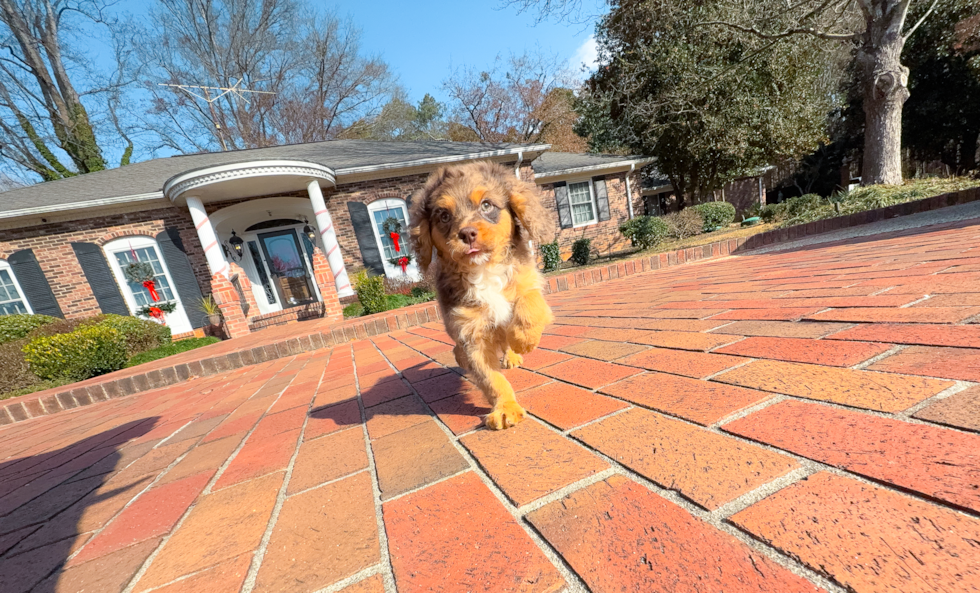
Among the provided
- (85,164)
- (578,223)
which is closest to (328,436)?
(578,223)

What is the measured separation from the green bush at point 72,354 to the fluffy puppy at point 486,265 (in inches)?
350

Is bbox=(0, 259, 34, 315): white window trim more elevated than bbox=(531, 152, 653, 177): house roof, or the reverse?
bbox=(531, 152, 653, 177): house roof

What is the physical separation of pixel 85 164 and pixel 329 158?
16.1 meters

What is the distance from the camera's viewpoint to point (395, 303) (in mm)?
9320

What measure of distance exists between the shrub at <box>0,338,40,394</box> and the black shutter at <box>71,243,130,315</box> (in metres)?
3.90

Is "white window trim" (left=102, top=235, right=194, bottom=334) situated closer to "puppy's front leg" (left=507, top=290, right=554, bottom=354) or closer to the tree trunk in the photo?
"puppy's front leg" (left=507, top=290, right=554, bottom=354)

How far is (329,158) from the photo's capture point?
43.1ft

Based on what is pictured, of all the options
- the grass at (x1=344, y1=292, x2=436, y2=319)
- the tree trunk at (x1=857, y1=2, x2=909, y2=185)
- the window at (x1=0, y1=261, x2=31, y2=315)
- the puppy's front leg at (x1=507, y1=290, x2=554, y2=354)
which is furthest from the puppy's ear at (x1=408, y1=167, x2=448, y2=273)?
the tree trunk at (x1=857, y1=2, x2=909, y2=185)

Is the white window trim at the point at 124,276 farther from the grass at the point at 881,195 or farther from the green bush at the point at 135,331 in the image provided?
the grass at the point at 881,195

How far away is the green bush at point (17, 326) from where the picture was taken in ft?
26.6

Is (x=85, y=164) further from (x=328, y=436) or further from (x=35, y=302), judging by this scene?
(x=328, y=436)

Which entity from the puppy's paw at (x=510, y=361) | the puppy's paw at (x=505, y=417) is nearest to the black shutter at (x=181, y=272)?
the puppy's paw at (x=510, y=361)

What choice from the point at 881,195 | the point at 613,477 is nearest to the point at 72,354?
the point at 613,477

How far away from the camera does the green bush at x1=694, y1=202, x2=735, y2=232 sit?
14492 mm
